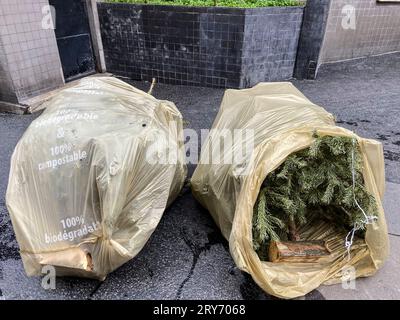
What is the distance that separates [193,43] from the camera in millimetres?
4828

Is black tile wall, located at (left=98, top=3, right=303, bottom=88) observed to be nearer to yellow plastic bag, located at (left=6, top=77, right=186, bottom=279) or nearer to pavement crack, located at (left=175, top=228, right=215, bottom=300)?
pavement crack, located at (left=175, top=228, right=215, bottom=300)

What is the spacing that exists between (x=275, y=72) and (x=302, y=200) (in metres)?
3.49

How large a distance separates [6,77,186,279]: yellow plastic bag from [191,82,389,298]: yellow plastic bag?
47 cm

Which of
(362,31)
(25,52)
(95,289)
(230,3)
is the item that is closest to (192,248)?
(95,289)

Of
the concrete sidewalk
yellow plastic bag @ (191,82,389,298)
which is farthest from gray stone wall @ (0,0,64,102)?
yellow plastic bag @ (191,82,389,298)

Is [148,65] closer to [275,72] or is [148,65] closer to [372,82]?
[275,72]

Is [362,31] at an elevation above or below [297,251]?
above

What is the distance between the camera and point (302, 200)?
6.66ft

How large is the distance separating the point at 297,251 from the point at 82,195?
130cm

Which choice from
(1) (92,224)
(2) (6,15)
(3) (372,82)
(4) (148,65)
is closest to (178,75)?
(4) (148,65)

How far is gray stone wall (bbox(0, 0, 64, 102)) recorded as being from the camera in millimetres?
3832

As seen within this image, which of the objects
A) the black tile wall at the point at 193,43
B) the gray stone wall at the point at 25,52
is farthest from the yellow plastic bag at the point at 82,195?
the black tile wall at the point at 193,43

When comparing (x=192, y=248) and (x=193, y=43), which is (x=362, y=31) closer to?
(x=193, y=43)

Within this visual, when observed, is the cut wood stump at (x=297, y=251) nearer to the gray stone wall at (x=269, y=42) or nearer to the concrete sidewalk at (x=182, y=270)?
the concrete sidewalk at (x=182, y=270)
